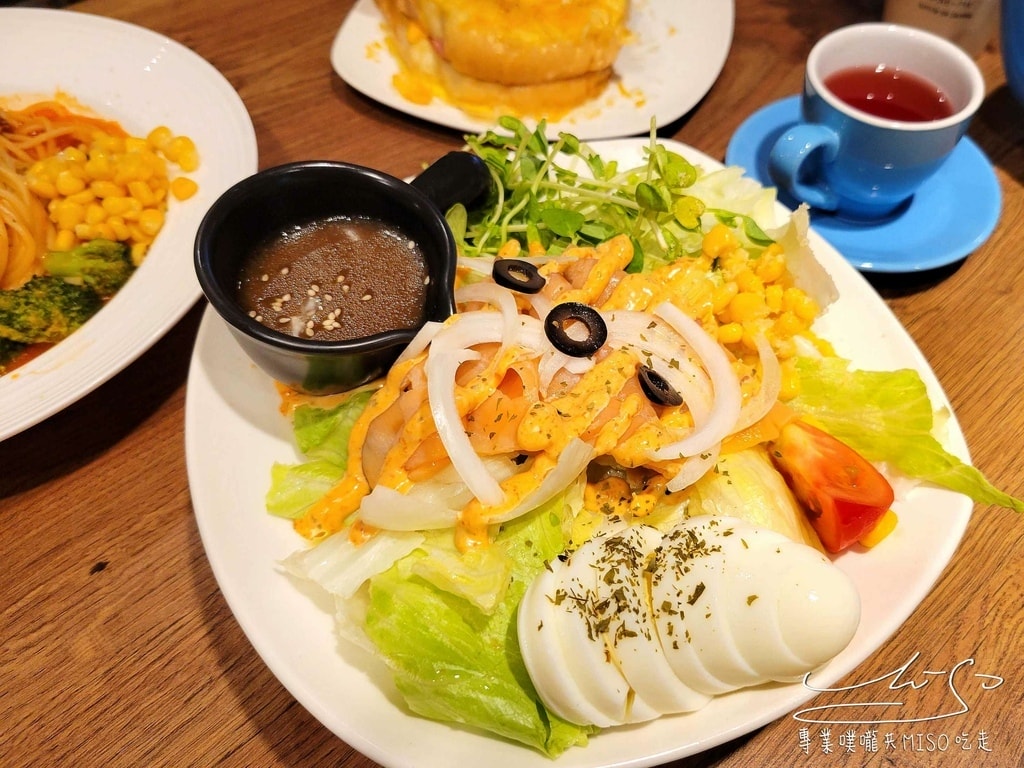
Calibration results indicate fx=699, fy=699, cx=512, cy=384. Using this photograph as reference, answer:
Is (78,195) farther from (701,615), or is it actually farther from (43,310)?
(701,615)

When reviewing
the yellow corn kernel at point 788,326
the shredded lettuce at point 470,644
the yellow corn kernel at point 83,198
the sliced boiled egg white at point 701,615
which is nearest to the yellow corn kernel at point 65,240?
the yellow corn kernel at point 83,198

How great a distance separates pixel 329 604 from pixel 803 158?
201 centimetres

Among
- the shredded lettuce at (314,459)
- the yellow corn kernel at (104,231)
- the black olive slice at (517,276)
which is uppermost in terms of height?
the black olive slice at (517,276)

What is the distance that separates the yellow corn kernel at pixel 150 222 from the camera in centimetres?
236

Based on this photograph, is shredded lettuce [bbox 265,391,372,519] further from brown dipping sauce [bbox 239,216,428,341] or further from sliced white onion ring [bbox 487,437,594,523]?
sliced white onion ring [bbox 487,437,594,523]

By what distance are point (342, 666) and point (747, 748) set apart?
97cm

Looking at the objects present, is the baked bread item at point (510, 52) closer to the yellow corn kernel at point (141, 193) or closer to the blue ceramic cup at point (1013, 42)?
the yellow corn kernel at point (141, 193)

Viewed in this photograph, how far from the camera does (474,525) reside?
62.9 inches

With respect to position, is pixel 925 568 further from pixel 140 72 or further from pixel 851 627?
pixel 140 72

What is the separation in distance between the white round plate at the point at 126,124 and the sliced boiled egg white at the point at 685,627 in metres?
1.42

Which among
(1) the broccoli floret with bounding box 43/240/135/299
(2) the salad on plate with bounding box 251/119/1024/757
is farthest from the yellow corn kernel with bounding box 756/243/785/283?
(1) the broccoli floret with bounding box 43/240/135/299

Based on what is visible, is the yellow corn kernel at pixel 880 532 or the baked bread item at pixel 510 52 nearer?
the yellow corn kernel at pixel 880 532

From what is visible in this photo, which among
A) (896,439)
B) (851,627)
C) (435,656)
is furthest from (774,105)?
(435,656)

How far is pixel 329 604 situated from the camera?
1625 mm
